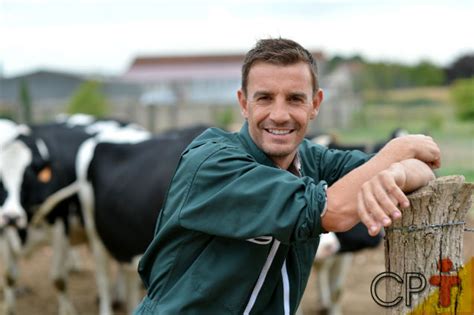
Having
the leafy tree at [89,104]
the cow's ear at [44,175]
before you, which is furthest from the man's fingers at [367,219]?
the leafy tree at [89,104]

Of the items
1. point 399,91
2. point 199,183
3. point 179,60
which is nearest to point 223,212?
point 199,183

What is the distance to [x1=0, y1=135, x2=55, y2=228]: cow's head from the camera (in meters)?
6.89

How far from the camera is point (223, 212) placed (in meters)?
A: 2.12

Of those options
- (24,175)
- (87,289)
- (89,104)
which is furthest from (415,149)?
(89,104)

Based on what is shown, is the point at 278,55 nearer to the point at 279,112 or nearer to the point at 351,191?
the point at 279,112

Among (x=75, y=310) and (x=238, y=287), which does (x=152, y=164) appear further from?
(x=238, y=287)

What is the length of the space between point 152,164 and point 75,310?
7.84 ft

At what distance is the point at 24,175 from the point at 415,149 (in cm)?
543

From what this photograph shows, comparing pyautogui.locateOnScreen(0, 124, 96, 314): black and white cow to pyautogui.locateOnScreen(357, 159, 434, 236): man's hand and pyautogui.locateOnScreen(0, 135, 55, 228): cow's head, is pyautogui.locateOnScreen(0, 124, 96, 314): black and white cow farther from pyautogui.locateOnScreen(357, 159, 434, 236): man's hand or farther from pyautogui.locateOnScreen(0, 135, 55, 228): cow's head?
pyautogui.locateOnScreen(357, 159, 434, 236): man's hand

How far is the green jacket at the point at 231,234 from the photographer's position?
2.08 meters

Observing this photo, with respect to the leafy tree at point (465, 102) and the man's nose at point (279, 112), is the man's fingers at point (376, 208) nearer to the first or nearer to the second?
the man's nose at point (279, 112)

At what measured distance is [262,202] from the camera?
6.83 feet

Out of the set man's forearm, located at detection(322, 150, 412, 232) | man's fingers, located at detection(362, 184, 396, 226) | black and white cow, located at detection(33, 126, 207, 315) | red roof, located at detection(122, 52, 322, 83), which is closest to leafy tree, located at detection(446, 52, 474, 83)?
red roof, located at detection(122, 52, 322, 83)

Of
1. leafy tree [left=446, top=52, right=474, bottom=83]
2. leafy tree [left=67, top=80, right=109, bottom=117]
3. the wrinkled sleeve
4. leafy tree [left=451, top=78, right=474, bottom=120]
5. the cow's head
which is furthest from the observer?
leafy tree [left=446, top=52, right=474, bottom=83]
